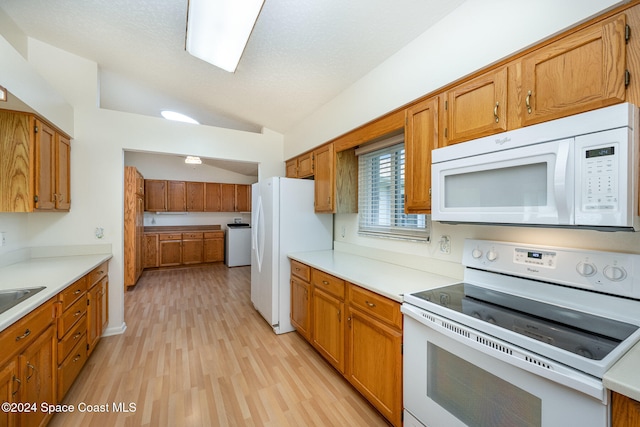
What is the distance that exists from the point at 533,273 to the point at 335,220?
2.09 meters

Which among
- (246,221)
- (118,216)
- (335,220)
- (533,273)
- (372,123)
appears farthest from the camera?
(246,221)

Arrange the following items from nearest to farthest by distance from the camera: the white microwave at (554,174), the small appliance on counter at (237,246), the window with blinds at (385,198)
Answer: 1. the white microwave at (554,174)
2. the window with blinds at (385,198)
3. the small appliance on counter at (237,246)

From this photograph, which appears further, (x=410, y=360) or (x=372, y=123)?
(x=372, y=123)

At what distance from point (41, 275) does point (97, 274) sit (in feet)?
1.82

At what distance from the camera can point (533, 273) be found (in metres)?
1.30

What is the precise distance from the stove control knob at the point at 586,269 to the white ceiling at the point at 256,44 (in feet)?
4.91

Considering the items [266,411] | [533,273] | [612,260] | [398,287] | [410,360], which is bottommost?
[266,411]

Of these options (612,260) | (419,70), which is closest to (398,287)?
(612,260)

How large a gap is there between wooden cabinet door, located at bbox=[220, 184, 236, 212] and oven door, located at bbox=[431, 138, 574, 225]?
19.5 feet

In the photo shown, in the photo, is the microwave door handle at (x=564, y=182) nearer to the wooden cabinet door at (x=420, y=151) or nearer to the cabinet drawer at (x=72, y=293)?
the wooden cabinet door at (x=420, y=151)

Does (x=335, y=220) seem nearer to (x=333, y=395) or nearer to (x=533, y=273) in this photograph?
(x=333, y=395)

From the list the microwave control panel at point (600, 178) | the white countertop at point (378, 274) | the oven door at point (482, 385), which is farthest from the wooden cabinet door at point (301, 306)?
the microwave control panel at point (600, 178)

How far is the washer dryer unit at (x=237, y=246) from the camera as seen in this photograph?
6.10 metres

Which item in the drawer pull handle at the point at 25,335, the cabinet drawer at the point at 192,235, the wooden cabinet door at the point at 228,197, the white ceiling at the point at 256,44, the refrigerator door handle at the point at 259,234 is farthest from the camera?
the wooden cabinet door at the point at 228,197
